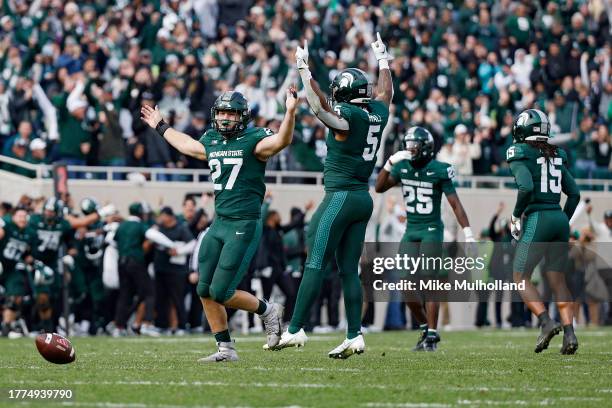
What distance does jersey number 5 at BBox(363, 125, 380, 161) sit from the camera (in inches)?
414

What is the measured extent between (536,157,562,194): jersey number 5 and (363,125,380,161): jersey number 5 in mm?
1667

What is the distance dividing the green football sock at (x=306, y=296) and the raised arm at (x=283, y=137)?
89 centimetres

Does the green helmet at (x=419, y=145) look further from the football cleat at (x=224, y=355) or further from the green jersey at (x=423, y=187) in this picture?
the football cleat at (x=224, y=355)

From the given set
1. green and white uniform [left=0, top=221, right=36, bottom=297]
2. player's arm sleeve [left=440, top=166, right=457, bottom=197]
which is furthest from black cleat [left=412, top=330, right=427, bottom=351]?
green and white uniform [left=0, top=221, right=36, bottom=297]

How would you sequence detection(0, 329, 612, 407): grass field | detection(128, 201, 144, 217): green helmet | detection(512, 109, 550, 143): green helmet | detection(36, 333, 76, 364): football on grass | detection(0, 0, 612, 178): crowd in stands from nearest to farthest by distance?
detection(0, 329, 612, 407): grass field
detection(36, 333, 76, 364): football on grass
detection(512, 109, 550, 143): green helmet
detection(128, 201, 144, 217): green helmet
detection(0, 0, 612, 178): crowd in stands

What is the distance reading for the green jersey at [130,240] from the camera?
17609 mm

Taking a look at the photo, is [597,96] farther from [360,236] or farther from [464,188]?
[360,236]

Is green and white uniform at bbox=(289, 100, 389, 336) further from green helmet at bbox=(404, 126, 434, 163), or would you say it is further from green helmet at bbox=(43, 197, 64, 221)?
green helmet at bbox=(43, 197, 64, 221)

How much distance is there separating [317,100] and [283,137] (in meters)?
0.34

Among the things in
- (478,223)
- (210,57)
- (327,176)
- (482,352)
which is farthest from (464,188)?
(327,176)

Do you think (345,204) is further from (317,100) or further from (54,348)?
(54,348)

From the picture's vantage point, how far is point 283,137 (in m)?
9.94

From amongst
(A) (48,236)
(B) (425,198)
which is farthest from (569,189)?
(A) (48,236)

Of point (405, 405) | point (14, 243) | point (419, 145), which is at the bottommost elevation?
point (405, 405)
